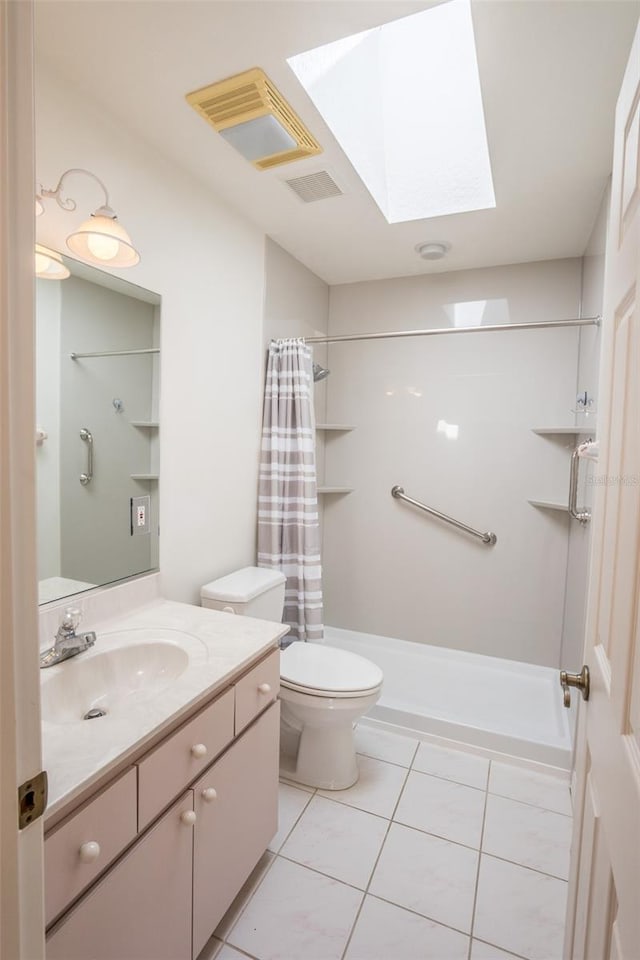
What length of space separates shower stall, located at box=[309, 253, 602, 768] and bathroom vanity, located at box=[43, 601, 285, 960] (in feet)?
3.90

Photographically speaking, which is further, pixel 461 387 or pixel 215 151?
pixel 461 387

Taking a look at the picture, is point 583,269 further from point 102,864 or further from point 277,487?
point 102,864

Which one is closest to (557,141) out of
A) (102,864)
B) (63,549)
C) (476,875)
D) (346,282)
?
(346,282)

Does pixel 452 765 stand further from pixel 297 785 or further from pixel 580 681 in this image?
pixel 580 681

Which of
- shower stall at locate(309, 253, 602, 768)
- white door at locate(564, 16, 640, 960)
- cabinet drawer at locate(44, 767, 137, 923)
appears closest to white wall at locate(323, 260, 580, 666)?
shower stall at locate(309, 253, 602, 768)

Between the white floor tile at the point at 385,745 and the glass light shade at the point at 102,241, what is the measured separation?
7.27 ft

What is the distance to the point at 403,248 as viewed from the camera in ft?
8.31

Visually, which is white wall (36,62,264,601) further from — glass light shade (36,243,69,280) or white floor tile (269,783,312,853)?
white floor tile (269,783,312,853)

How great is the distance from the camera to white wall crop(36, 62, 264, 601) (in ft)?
4.61

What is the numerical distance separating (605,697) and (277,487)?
1.80 metres

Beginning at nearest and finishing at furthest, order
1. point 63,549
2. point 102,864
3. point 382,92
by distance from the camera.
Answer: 1. point 102,864
2. point 63,549
3. point 382,92

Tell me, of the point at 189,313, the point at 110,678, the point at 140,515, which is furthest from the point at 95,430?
the point at 110,678

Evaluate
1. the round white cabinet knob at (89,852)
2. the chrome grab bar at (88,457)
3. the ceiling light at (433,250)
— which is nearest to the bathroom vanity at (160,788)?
the round white cabinet knob at (89,852)

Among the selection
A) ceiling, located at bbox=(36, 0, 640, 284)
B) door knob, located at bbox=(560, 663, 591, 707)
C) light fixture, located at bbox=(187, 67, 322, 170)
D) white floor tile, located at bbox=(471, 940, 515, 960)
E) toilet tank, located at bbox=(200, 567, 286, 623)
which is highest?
ceiling, located at bbox=(36, 0, 640, 284)
